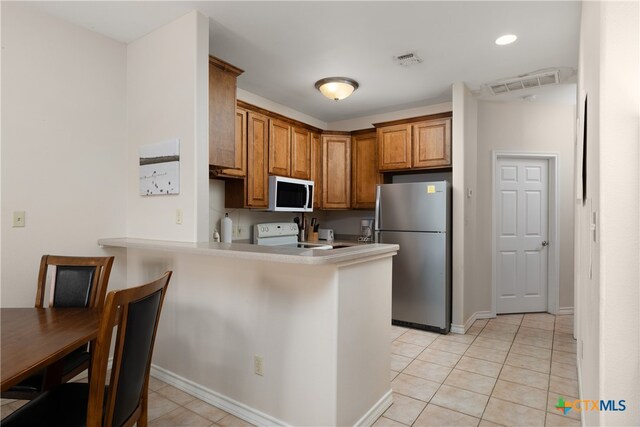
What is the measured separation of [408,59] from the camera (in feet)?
9.91

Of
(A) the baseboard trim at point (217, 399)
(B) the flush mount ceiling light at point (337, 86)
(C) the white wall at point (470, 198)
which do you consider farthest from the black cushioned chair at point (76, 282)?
(C) the white wall at point (470, 198)

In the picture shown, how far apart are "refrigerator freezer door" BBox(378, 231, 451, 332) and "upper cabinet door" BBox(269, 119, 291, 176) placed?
4.71 feet

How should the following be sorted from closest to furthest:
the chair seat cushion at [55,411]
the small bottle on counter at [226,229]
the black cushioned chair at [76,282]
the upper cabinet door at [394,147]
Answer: the chair seat cushion at [55,411] < the black cushioned chair at [76,282] < the small bottle on counter at [226,229] < the upper cabinet door at [394,147]

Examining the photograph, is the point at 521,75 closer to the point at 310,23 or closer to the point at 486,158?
the point at 486,158

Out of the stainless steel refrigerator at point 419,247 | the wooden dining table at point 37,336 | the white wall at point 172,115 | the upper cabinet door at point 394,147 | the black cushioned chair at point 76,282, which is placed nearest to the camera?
the wooden dining table at point 37,336

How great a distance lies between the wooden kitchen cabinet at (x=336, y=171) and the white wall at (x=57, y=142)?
8.29 feet

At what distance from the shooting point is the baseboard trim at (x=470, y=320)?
3668 millimetres

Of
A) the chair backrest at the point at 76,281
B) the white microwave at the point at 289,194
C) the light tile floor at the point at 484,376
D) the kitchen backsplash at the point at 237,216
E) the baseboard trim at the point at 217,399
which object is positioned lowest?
the light tile floor at the point at 484,376

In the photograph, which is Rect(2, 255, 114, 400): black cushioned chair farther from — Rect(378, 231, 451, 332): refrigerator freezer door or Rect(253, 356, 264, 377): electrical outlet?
Rect(378, 231, 451, 332): refrigerator freezer door

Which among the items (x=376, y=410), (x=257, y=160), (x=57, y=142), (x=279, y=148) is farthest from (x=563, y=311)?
(x=57, y=142)

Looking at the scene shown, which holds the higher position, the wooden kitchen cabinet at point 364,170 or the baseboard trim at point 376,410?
the wooden kitchen cabinet at point 364,170

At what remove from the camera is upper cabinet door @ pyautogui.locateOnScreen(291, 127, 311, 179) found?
13.8 ft

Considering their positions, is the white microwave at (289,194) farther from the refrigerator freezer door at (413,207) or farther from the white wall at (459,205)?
the white wall at (459,205)

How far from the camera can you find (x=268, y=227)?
4.06 metres
